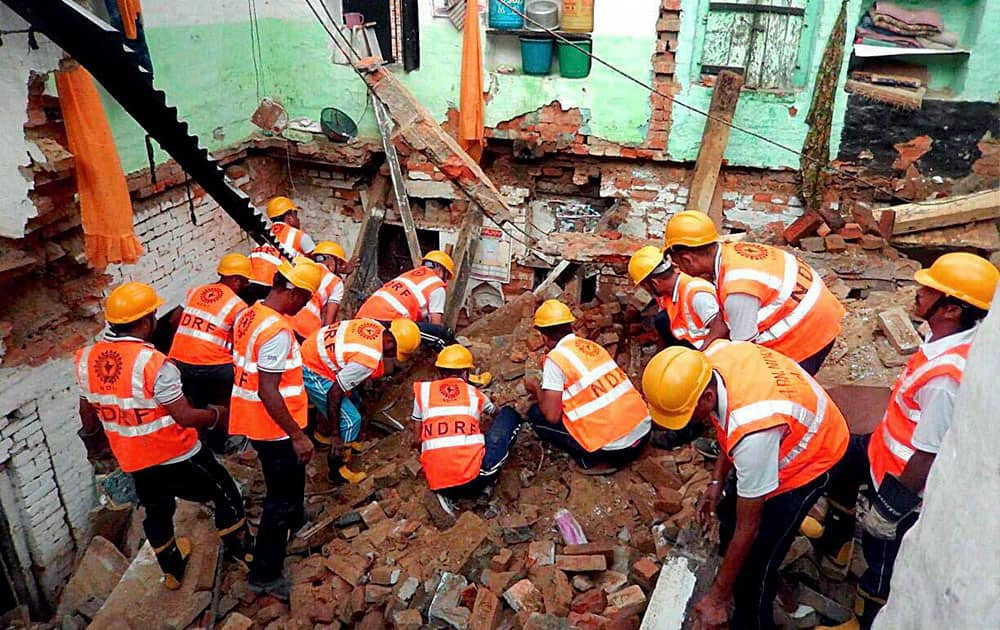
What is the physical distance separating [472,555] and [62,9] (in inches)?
162

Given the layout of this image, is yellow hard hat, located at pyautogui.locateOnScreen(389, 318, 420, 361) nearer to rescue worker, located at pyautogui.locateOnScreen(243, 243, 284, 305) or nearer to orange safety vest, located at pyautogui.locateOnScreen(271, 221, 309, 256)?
rescue worker, located at pyautogui.locateOnScreen(243, 243, 284, 305)

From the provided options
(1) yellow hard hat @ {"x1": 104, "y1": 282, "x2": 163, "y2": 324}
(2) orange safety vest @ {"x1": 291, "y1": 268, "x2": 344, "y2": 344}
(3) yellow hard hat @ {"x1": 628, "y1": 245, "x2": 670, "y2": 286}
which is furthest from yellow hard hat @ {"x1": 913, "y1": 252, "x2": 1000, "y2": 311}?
(2) orange safety vest @ {"x1": 291, "y1": 268, "x2": 344, "y2": 344}

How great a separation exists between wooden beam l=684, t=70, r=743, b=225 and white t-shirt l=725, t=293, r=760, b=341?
3.70 metres

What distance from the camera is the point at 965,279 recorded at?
2.94 metres

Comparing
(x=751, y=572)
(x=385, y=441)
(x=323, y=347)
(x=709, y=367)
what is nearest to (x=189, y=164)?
(x=323, y=347)

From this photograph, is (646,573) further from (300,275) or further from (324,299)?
(324,299)

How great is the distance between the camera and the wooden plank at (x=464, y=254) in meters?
8.02

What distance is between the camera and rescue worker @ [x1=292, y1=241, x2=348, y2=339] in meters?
A: 5.91

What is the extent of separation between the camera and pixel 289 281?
4.15 metres

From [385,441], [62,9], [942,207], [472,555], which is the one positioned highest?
[62,9]

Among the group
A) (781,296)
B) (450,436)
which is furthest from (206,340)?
(781,296)

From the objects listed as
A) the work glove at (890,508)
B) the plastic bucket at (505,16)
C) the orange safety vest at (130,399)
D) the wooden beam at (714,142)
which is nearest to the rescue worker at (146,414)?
the orange safety vest at (130,399)

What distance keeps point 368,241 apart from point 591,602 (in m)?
5.87

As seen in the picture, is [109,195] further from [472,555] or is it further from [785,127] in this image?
[785,127]
